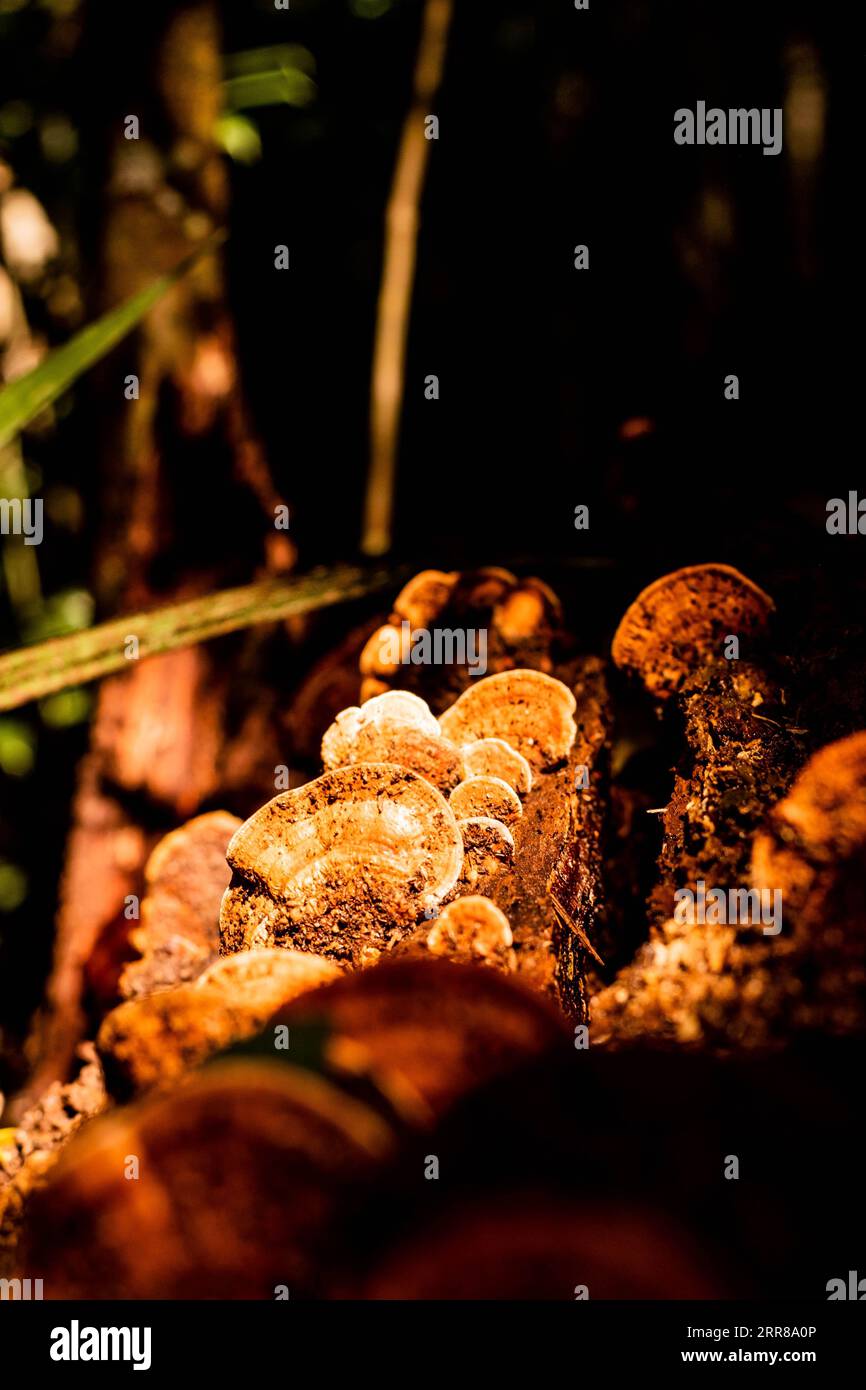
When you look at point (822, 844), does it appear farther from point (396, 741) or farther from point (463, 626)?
point (463, 626)

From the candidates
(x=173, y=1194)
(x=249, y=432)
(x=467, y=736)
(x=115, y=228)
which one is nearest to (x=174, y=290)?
(x=115, y=228)

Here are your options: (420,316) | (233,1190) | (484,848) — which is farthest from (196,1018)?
(420,316)

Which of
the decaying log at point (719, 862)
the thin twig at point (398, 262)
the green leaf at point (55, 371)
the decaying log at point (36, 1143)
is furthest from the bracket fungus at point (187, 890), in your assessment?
the thin twig at point (398, 262)

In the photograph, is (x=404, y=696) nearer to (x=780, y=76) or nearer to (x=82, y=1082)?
(x=82, y=1082)

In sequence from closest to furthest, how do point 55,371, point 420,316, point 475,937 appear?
1. point 475,937
2. point 55,371
3. point 420,316

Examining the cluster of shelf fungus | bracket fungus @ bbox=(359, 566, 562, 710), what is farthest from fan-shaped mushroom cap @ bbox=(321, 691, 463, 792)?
bracket fungus @ bbox=(359, 566, 562, 710)

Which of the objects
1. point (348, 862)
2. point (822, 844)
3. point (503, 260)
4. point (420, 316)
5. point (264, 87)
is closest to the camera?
point (822, 844)

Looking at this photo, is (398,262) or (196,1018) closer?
(196,1018)
